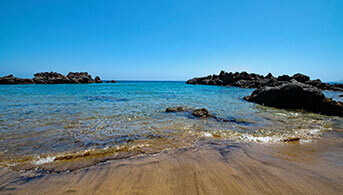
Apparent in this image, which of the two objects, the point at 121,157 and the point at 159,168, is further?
the point at 121,157

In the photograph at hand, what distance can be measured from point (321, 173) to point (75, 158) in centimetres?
589

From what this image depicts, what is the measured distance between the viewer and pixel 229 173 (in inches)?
126

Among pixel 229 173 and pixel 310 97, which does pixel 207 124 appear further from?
pixel 310 97

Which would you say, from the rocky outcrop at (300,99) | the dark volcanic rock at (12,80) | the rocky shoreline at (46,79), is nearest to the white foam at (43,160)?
the rocky outcrop at (300,99)

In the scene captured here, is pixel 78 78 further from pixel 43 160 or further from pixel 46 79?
pixel 43 160

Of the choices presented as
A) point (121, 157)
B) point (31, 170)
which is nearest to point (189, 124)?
point (121, 157)

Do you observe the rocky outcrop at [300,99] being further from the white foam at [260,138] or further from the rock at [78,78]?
the rock at [78,78]

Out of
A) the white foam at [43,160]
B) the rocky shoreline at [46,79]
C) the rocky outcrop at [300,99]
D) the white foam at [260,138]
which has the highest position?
the rocky shoreline at [46,79]

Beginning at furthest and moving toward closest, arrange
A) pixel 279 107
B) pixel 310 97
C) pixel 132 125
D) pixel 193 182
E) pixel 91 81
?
pixel 91 81 < pixel 279 107 < pixel 310 97 < pixel 132 125 < pixel 193 182

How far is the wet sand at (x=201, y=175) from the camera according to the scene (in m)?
2.67

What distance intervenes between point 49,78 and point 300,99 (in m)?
83.3

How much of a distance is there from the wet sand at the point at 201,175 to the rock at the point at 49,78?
7755cm

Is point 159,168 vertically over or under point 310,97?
under

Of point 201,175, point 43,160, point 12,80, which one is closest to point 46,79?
point 12,80
